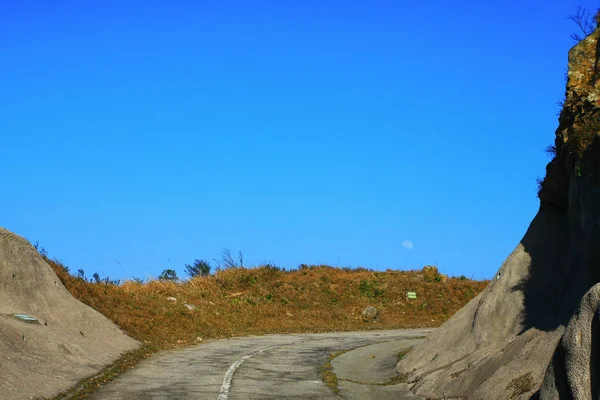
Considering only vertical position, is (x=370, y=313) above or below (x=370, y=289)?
below

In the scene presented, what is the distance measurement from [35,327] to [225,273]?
28.1 meters

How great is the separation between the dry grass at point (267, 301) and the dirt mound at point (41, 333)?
2.75m

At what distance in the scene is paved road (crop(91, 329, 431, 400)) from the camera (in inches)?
626

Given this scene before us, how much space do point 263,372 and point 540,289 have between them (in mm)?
7671

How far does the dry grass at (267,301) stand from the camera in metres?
31.9

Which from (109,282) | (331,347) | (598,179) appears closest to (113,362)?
(331,347)

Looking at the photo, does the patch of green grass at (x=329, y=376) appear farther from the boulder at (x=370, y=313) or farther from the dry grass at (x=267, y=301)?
the boulder at (x=370, y=313)

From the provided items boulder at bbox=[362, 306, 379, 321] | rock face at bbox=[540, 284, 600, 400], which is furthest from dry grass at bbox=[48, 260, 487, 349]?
rock face at bbox=[540, 284, 600, 400]

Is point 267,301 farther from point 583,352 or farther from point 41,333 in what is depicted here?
point 583,352

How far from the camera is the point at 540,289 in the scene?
57.4 feet

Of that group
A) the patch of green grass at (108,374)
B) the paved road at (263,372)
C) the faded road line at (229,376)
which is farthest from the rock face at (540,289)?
the patch of green grass at (108,374)

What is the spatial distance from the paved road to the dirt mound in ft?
4.77

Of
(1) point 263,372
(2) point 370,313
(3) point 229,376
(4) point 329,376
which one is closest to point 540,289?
(4) point 329,376

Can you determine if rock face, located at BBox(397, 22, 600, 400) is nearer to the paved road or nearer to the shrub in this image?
the paved road
